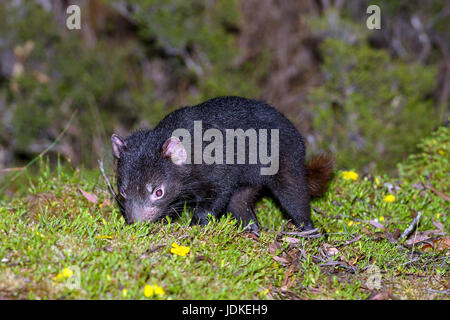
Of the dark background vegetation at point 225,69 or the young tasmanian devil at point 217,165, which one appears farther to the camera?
the dark background vegetation at point 225,69

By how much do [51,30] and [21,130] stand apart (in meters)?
1.99

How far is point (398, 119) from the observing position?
9.19 m

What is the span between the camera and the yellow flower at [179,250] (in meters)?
3.81

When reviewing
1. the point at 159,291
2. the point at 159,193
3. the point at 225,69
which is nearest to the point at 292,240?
the point at 159,193

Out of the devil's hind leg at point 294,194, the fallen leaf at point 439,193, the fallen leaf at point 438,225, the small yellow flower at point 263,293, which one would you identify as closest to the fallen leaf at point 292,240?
the devil's hind leg at point 294,194

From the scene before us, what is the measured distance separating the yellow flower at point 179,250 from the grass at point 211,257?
0.05 meters

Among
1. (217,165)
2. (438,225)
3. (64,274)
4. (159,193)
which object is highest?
(217,165)

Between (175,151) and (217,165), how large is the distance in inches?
16.8

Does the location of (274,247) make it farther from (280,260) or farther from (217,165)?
(217,165)

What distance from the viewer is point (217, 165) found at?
15.5ft

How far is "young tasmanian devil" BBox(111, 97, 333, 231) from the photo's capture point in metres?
4.52

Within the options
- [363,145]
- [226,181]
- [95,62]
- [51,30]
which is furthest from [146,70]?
[226,181]

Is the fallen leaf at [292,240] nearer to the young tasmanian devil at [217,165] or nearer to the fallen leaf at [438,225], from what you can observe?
the young tasmanian devil at [217,165]
